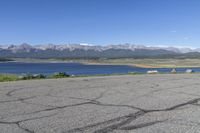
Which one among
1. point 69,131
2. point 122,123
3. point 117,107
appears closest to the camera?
point 69,131

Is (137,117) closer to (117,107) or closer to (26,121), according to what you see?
(117,107)

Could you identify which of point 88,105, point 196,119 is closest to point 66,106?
point 88,105

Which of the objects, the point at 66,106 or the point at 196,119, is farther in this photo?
the point at 66,106

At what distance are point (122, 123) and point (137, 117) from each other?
0.75m

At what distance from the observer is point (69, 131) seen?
19.3 ft

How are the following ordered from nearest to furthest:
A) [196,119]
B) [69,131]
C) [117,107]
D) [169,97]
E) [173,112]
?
[69,131] < [196,119] < [173,112] < [117,107] < [169,97]

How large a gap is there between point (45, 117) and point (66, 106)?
4.94 ft

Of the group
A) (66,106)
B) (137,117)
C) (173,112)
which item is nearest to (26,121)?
(66,106)

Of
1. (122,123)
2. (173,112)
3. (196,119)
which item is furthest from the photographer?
(173,112)

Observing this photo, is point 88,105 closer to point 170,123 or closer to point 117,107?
point 117,107

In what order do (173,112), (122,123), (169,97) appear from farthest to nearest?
(169,97) → (173,112) → (122,123)

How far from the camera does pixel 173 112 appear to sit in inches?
310

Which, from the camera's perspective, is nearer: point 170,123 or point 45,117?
point 170,123

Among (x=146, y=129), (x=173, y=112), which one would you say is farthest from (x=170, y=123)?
(x=173, y=112)
